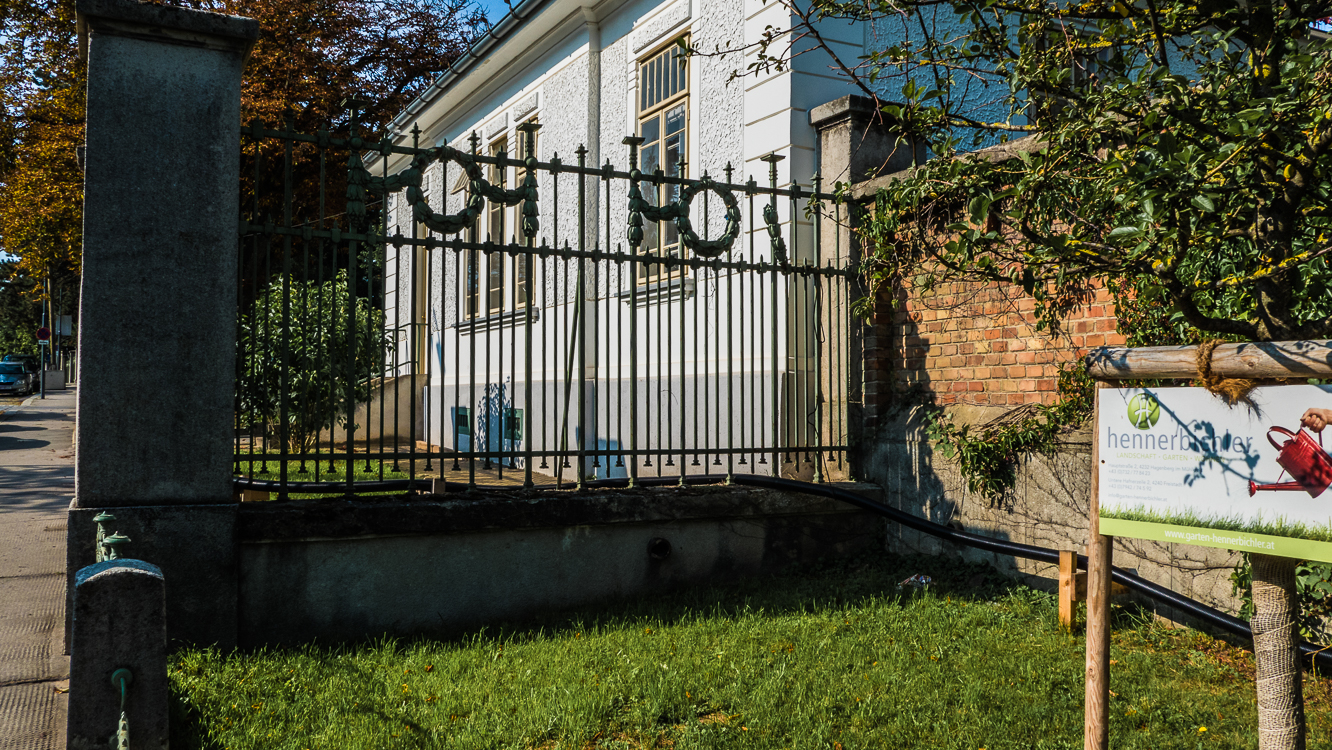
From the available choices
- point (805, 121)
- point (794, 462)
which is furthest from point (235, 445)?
point (805, 121)

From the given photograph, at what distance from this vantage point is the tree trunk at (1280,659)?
2564 mm

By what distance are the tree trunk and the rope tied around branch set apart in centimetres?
49

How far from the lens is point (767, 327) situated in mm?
6902

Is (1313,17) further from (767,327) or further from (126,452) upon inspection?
(126,452)

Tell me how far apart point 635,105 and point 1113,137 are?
286 inches

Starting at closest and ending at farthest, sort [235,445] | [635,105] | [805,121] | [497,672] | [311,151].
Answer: [497,672]
[235,445]
[805,121]
[635,105]
[311,151]

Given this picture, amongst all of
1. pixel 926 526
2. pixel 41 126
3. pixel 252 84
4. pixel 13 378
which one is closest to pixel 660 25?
pixel 926 526

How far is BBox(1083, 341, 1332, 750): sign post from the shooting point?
7.77 ft

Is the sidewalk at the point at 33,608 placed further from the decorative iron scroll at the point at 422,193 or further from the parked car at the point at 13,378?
the parked car at the point at 13,378

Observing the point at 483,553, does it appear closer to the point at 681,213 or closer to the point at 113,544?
the point at 113,544

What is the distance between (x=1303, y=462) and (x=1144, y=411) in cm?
44

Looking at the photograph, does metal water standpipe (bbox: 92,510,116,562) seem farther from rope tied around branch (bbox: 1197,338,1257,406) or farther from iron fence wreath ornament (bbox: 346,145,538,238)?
rope tied around branch (bbox: 1197,338,1257,406)

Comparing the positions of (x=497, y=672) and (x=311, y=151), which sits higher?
(x=311, y=151)

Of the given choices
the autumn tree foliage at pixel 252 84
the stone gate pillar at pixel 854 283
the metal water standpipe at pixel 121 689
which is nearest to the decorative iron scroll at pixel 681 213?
the stone gate pillar at pixel 854 283
